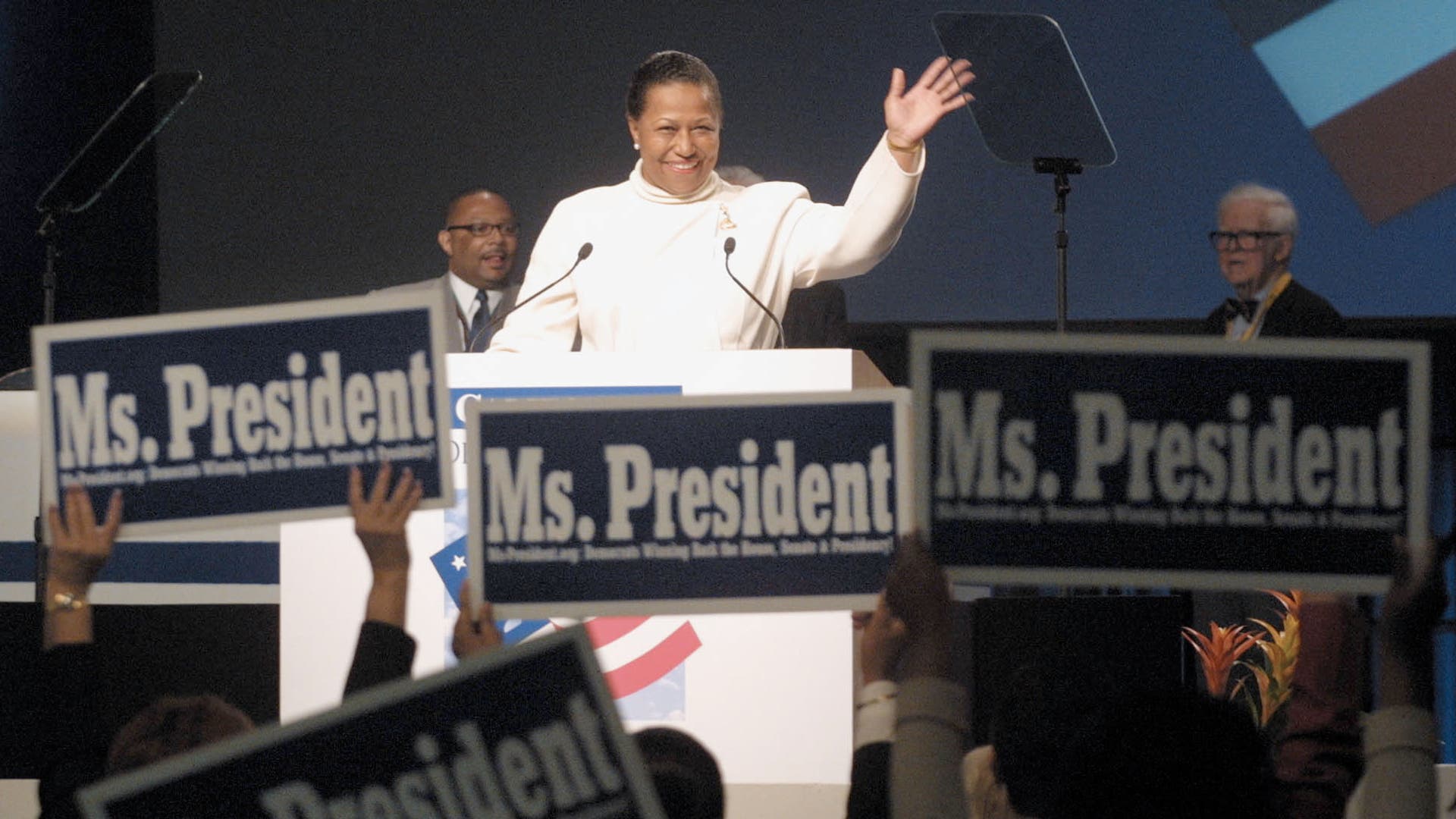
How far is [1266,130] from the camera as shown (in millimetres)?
5832

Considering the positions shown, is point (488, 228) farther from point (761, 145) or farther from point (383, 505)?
point (383, 505)

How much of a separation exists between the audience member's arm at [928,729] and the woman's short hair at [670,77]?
2.31 m

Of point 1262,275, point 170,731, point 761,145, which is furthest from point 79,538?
point 761,145

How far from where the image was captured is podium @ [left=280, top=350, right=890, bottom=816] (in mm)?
2812

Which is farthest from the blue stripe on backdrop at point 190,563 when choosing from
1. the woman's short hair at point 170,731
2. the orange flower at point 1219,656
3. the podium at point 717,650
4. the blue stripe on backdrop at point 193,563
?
the woman's short hair at point 170,731

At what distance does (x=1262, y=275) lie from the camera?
446cm

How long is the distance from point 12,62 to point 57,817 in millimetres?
4923

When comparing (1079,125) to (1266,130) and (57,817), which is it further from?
(57,817)

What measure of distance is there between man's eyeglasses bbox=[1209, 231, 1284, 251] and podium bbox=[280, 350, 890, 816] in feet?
6.32

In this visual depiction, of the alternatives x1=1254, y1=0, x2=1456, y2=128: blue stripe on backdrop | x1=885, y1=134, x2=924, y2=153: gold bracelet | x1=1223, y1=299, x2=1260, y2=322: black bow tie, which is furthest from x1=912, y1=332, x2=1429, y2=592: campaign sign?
x1=1254, y1=0, x2=1456, y2=128: blue stripe on backdrop

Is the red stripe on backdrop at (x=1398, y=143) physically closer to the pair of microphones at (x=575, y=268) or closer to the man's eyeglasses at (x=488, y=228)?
the man's eyeglasses at (x=488, y=228)

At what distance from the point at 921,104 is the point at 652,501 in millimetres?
1746

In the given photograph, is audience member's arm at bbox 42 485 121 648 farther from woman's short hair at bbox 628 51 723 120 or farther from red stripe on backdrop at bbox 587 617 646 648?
woman's short hair at bbox 628 51 723 120

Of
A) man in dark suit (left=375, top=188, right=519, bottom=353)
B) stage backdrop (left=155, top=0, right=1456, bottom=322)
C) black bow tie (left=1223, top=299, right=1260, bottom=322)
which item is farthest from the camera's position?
stage backdrop (left=155, top=0, right=1456, bottom=322)
